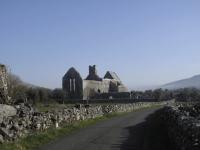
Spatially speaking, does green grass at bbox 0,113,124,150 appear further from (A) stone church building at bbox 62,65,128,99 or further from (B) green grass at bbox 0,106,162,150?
(A) stone church building at bbox 62,65,128,99

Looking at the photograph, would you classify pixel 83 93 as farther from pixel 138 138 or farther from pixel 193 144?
pixel 193 144

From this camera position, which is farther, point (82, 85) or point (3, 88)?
point (82, 85)

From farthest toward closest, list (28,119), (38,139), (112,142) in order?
(28,119) < (38,139) < (112,142)

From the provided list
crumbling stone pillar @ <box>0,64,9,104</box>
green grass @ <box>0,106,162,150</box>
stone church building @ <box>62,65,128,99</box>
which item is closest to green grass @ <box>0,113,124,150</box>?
green grass @ <box>0,106,162,150</box>

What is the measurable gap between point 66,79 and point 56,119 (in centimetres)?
9159

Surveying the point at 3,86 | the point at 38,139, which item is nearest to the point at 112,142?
the point at 38,139

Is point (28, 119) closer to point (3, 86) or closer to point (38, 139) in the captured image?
point (38, 139)

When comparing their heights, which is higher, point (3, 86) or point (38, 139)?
point (3, 86)

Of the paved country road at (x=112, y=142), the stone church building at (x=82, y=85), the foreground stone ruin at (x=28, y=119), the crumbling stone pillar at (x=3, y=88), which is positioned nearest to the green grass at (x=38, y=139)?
the foreground stone ruin at (x=28, y=119)

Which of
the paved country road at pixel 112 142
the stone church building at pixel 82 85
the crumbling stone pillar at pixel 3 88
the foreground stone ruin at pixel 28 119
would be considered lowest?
the paved country road at pixel 112 142

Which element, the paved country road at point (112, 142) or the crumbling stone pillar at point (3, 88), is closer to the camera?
the paved country road at point (112, 142)

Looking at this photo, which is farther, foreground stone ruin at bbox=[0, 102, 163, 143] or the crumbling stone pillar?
the crumbling stone pillar

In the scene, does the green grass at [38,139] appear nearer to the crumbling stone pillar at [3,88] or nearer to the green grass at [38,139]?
the green grass at [38,139]

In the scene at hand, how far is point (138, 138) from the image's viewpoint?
845 inches
